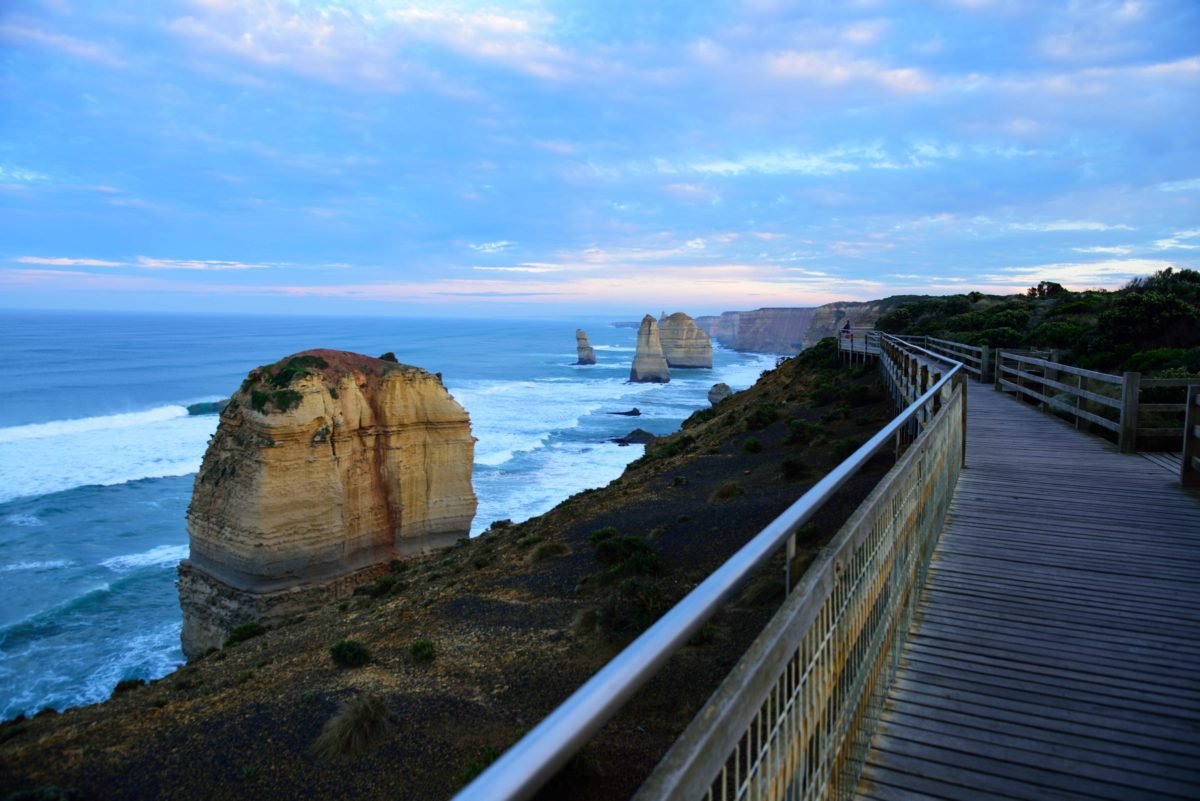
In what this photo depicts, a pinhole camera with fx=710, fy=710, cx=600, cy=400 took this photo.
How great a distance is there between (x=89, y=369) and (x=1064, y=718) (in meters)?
121

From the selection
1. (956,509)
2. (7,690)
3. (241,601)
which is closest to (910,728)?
(956,509)

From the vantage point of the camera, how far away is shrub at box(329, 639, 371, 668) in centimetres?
1218

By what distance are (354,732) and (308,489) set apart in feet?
56.8

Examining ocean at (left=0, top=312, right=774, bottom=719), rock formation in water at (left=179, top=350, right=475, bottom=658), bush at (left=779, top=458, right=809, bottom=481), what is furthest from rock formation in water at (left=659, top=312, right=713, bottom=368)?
bush at (left=779, top=458, right=809, bottom=481)

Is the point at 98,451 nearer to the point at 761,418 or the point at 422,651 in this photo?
the point at 761,418

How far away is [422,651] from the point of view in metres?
11.8

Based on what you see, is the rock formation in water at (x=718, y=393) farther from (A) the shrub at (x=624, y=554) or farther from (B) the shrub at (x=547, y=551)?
(A) the shrub at (x=624, y=554)

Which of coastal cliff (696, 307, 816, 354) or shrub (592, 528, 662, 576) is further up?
coastal cliff (696, 307, 816, 354)

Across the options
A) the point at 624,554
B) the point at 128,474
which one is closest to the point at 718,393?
the point at 128,474

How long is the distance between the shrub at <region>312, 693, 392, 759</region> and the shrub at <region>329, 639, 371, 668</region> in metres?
2.70

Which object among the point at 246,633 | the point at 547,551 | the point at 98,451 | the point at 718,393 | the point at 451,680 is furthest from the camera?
the point at 718,393

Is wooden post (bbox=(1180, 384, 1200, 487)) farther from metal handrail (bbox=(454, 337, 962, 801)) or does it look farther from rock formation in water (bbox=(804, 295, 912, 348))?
rock formation in water (bbox=(804, 295, 912, 348))

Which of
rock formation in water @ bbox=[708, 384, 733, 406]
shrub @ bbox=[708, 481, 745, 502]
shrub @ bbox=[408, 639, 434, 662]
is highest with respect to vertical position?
shrub @ bbox=[708, 481, 745, 502]

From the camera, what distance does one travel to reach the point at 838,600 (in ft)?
9.75
